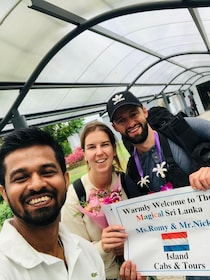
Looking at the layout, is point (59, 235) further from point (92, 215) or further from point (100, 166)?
point (100, 166)

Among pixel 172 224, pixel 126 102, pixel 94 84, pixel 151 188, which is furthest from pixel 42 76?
pixel 172 224

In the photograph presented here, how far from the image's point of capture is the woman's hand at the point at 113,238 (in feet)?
6.40

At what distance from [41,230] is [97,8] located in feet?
12.7

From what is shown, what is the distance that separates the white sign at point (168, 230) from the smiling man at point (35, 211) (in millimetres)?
438

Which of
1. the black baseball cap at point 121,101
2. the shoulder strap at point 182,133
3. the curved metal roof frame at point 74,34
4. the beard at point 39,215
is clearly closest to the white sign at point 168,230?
the shoulder strap at point 182,133

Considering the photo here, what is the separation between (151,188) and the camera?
2248 millimetres

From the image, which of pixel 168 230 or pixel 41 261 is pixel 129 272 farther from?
pixel 41 261

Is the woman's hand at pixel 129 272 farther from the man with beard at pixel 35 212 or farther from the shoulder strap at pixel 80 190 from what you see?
the shoulder strap at pixel 80 190

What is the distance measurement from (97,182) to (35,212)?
840 mm

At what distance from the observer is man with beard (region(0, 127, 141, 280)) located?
54.5 inches

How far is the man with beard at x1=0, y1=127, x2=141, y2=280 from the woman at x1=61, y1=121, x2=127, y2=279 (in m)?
0.41

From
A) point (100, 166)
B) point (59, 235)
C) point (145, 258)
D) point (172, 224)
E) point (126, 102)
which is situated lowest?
point (145, 258)

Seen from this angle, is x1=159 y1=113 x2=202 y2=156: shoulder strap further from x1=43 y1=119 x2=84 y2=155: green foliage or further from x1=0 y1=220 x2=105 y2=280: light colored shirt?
x1=43 y1=119 x2=84 y2=155: green foliage

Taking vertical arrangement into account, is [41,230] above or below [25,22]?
below
